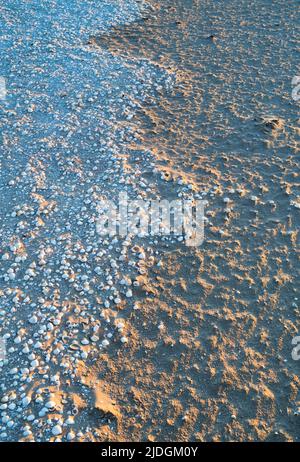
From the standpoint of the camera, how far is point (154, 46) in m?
8.30

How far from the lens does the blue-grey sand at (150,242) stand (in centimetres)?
396

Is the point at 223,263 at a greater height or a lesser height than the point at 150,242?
lesser

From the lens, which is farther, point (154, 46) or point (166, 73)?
point (154, 46)

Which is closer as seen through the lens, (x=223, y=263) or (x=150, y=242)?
(x=223, y=263)

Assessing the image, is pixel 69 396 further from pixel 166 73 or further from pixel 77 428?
pixel 166 73

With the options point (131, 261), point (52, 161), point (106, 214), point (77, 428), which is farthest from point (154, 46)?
point (77, 428)

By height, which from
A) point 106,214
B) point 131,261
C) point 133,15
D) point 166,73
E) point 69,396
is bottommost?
point 69,396

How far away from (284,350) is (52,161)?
11.7 feet

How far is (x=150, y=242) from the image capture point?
16.8ft

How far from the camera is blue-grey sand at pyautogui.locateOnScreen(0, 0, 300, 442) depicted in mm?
3961

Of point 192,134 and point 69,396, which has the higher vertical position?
point 192,134
